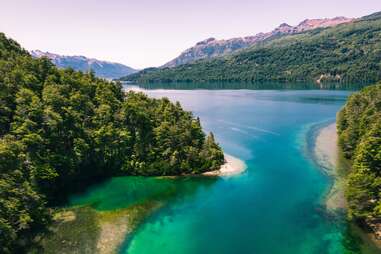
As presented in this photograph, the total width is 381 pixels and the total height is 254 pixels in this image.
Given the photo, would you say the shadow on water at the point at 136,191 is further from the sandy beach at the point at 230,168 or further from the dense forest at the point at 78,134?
the sandy beach at the point at 230,168

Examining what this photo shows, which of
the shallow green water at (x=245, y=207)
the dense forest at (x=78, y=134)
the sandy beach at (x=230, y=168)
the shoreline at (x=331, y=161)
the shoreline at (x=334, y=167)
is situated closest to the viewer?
the shallow green water at (x=245, y=207)

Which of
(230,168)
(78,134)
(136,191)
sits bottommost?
(136,191)

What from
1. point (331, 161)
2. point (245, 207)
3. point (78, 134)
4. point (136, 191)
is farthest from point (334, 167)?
point (78, 134)

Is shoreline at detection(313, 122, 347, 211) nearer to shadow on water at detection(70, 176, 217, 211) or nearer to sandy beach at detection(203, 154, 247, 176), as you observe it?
sandy beach at detection(203, 154, 247, 176)

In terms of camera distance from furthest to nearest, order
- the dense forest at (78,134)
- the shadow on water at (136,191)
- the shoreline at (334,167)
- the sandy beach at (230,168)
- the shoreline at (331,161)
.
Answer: the sandy beach at (230,168), the dense forest at (78,134), the shadow on water at (136,191), the shoreline at (331,161), the shoreline at (334,167)

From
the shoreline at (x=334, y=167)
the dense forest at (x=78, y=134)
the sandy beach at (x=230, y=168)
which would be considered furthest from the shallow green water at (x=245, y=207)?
the dense forest at (x=78, y=134)

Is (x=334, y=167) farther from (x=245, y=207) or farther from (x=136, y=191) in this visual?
(x=136, y=191)

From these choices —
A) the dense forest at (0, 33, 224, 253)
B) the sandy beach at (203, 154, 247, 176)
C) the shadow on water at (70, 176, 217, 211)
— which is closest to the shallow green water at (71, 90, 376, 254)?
the shadow on water at (70, 176, 217, 211)

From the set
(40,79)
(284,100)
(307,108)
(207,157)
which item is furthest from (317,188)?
(284,100)
